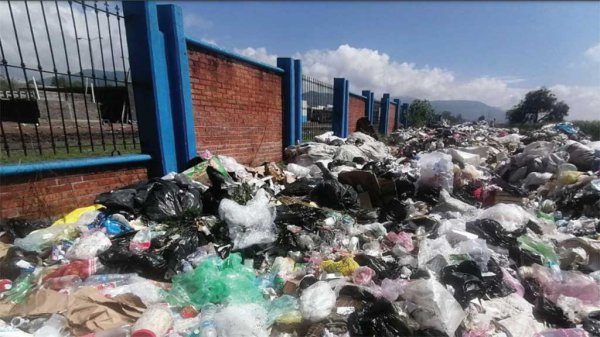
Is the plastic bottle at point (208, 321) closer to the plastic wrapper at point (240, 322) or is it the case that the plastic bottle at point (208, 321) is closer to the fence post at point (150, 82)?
the plastic wrapper at point (240, 322)

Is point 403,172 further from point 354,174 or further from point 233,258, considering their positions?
point 233,258

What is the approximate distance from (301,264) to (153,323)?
1230mm

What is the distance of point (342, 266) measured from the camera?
98.1 inches

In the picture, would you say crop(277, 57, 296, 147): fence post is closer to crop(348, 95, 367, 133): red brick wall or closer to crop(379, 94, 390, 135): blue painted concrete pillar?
crop(348, 95, 367, 133): red brick wall

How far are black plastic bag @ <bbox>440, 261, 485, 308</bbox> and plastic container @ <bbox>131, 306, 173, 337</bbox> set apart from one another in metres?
1.83

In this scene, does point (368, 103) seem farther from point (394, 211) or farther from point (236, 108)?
point (394, 211)

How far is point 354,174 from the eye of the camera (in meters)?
4.29

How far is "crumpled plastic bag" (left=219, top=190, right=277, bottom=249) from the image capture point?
281 cm

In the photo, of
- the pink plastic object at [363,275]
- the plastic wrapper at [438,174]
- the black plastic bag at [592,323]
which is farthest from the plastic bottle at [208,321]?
the plastic wrapper at [438,174]

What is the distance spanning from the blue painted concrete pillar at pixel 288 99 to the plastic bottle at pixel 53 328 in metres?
5.53

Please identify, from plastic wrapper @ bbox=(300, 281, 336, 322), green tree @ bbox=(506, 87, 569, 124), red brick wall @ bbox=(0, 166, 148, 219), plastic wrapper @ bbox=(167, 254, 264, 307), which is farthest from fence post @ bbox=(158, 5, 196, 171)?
green tree @ bbox=(506, 87, 569, 124)

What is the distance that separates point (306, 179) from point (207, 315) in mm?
2719

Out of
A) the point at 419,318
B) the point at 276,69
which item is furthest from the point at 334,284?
the point at 276,69

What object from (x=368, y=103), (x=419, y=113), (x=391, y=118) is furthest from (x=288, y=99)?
(x=419, y=113)
